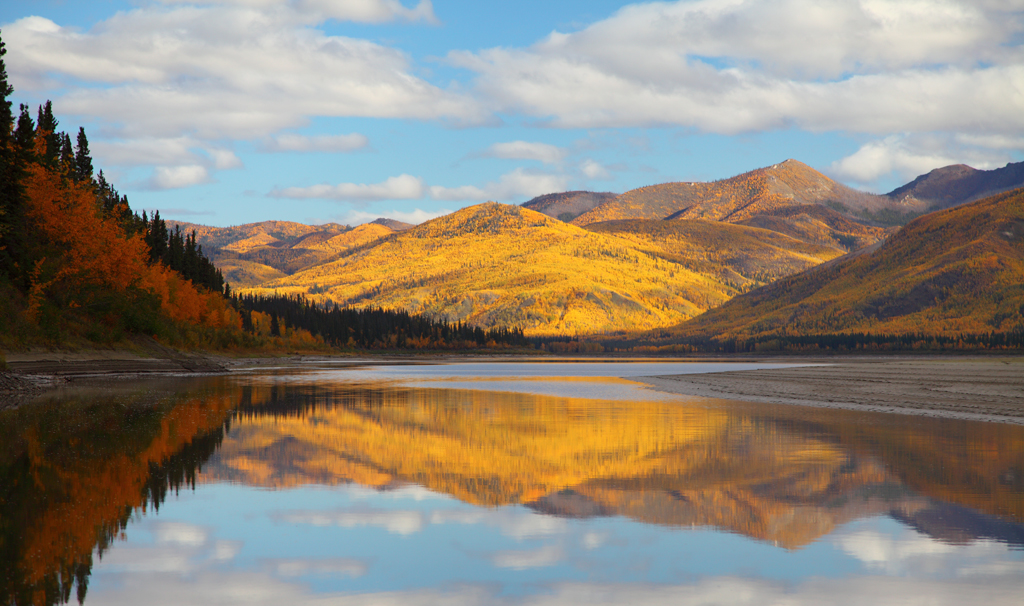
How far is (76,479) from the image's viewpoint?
17812mm

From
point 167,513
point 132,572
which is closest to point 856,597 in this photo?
point 132,572

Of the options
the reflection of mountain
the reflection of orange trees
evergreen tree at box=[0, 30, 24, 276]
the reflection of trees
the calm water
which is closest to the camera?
the calm water

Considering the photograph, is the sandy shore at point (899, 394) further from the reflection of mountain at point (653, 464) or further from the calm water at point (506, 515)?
the calm water at point (506, 515)

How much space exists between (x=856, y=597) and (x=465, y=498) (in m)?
8.15

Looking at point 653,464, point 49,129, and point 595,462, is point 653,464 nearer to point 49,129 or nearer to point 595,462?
point 595,462

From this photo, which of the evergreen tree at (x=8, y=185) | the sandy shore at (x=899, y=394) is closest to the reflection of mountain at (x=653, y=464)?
the sandy shore at (x=899, y=394)

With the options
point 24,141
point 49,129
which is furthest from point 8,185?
point 49,129

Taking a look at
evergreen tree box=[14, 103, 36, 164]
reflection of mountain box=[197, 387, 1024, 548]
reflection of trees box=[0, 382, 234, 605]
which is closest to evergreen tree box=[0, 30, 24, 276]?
evergreen tree box=[14, 103, 36, 164]

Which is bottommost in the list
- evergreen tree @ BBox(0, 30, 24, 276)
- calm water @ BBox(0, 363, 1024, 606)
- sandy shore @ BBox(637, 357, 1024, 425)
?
sandy shore @ BBox(637, 357, 1024, 425)

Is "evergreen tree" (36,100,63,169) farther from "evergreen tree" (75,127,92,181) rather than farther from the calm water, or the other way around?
the calm water

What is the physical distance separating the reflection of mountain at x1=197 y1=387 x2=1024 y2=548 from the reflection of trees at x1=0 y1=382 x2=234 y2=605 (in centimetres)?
152

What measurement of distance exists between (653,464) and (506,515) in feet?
23.7

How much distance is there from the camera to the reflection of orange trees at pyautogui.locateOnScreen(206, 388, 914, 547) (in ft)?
51.2

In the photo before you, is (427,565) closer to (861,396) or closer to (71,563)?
(71,563)
